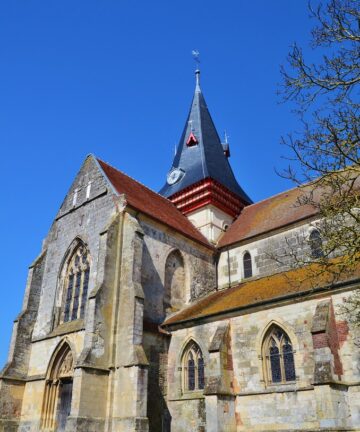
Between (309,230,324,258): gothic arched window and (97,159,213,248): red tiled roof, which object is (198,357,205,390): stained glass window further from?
(309,230,324,258): gothic arched window

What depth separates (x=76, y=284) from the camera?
61.4 ft

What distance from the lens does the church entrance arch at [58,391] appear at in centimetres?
1655

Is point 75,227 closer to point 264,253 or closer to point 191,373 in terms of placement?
point 191,373

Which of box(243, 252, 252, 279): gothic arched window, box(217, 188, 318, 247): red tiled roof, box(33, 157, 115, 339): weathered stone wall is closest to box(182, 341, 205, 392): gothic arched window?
box(33, 157, 115, 339): weathered stone wall

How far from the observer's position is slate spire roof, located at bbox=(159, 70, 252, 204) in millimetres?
26031

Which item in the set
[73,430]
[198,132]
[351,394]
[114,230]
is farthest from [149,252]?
[198,132]

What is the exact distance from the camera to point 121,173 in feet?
74.7

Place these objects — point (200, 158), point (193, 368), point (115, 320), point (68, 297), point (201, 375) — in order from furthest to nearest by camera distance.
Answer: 1. point (200, 158)
2. point (68, 297)
3. point (193, 368)
4. point (201, 375)
5. point (115, 320)

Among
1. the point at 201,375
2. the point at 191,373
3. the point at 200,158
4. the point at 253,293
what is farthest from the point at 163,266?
the point at 200,158

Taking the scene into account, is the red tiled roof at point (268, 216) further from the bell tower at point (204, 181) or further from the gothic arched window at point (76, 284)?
the gothic arched window at point (76, 284)

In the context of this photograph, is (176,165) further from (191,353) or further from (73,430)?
(73,430)

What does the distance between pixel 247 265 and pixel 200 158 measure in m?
8.88

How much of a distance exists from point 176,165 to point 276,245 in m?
11.0

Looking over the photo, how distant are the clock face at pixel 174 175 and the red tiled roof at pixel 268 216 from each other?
15.0 feet
